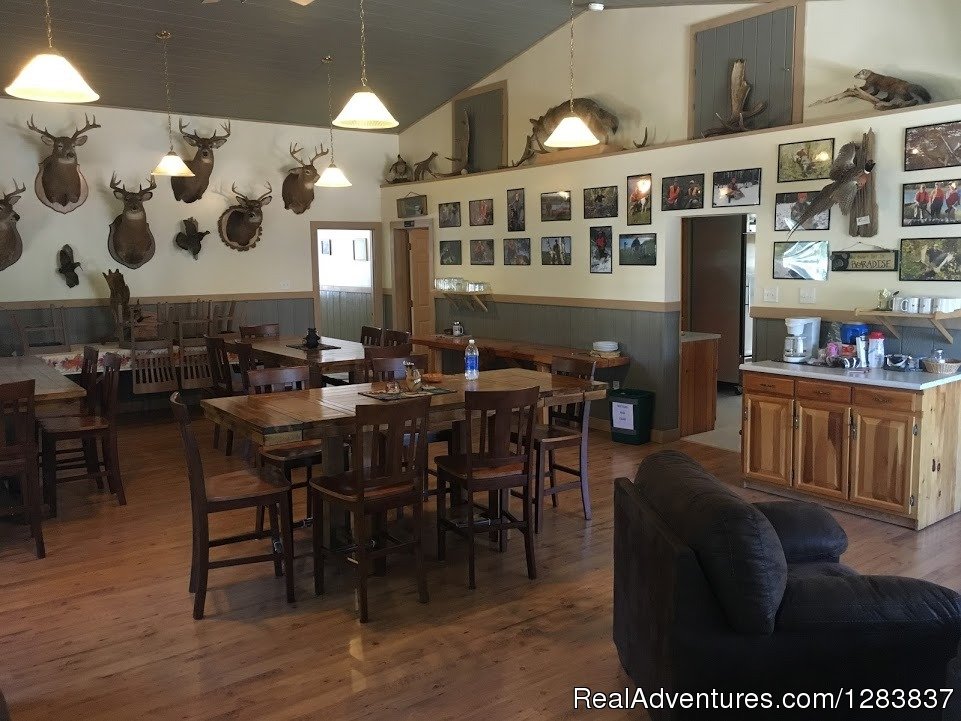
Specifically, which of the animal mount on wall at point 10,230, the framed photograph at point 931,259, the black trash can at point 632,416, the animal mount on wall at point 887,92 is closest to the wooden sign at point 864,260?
the framed photograph at point 931,259

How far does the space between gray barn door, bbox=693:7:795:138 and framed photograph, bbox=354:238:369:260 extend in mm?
5664

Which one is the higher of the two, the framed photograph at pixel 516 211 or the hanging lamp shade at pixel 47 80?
the hanging lamp shade at pixel 47 80

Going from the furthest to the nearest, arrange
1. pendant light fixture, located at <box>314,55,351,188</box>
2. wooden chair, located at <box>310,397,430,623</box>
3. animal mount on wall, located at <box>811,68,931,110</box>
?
pendant light fixture, located at <box>314,55,351,188</box> < animal mount on wall, located at <box>811,68,931,110</box> < wooden chair, located at <box>310,397,430,623</box>

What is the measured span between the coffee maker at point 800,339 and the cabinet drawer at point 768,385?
1.07ft

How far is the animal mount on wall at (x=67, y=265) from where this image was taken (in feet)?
27.0

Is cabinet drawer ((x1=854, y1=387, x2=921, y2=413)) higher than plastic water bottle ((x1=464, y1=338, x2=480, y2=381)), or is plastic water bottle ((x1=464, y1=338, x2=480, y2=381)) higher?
plastic water bottle ((x1=464, y1=338, x2=480, y2=381))

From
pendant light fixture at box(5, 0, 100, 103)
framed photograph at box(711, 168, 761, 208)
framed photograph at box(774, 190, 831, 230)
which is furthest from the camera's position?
framed photograph at box(711, 168, 761, 208)

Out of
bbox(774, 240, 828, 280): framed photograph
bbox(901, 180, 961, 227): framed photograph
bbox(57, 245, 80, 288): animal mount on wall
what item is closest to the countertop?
bbox(774, 240, 828, 280): framed photograph

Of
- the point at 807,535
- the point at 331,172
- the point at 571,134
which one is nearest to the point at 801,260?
the point at 571,134

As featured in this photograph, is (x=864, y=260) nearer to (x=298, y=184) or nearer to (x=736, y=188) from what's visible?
(x=736, y=188)

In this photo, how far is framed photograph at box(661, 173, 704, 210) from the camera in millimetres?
6508

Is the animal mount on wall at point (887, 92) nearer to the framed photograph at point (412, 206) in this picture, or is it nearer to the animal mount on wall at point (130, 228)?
the framed photograph at point (412, 206)

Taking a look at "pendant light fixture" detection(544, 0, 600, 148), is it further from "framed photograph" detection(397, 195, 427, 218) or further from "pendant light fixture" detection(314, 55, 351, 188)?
"framed photograph" detection(397, 195, 427, 218)

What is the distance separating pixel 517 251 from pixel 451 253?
1232mm
